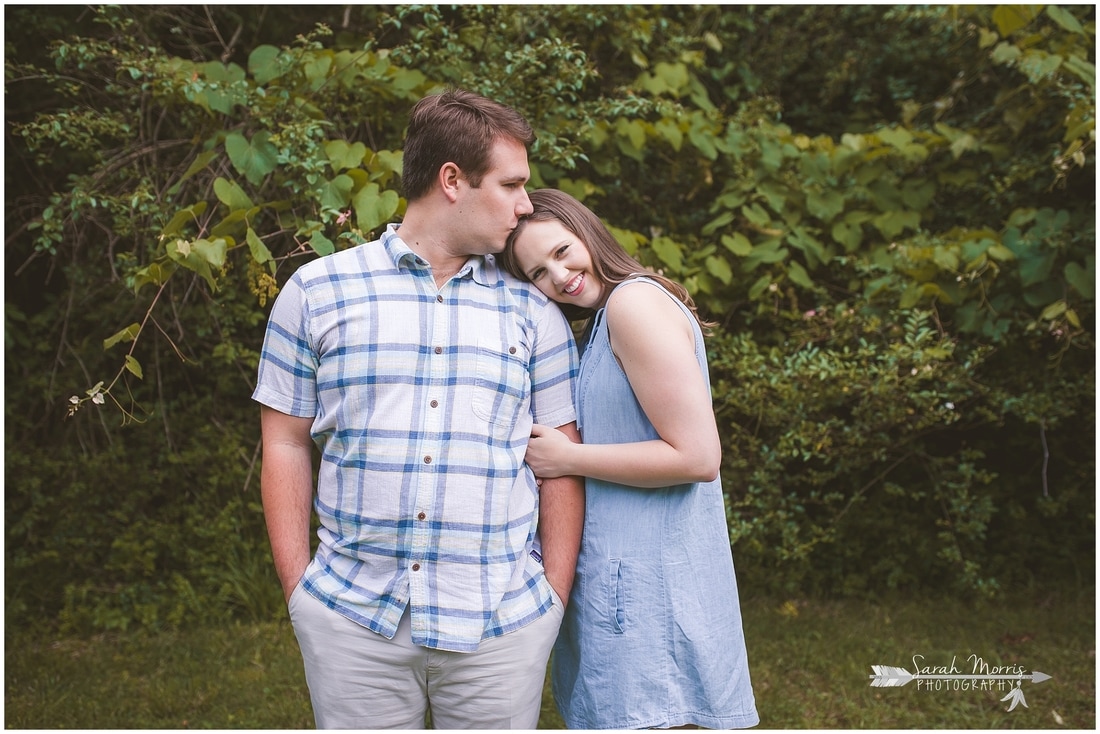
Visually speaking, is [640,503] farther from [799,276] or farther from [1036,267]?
[1036,267]

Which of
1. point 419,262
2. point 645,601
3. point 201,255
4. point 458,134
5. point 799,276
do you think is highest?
point 799,276

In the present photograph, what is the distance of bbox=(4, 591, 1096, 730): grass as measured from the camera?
3273 mm

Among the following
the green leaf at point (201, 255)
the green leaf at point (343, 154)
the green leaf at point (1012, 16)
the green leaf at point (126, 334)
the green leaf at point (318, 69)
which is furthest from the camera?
the green leaf at point (1012, 16)

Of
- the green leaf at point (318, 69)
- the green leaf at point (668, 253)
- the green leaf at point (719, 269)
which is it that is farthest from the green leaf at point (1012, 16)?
the green leaf at point (318, 69)

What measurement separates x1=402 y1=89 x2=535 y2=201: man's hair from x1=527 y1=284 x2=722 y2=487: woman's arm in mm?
393

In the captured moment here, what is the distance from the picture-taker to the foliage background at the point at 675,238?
3006mm

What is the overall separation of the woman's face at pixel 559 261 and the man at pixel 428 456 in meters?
0.06

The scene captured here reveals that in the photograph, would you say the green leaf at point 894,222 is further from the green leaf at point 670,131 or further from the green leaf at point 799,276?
the green leaf at point 670,131

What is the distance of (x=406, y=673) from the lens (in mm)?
1781

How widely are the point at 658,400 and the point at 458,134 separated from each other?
2.18 ft

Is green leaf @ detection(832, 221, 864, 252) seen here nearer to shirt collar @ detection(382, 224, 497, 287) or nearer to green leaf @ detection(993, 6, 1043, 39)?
green leaf @ detection(993, 6, 1043, 39)

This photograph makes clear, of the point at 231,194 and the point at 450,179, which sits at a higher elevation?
the point at 231,194

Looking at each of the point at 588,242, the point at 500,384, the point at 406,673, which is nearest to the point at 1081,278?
the point at 588,242

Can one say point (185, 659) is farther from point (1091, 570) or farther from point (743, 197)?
point (1091, 570)
